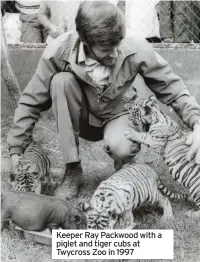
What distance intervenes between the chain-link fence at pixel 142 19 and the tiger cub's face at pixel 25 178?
2.20 m

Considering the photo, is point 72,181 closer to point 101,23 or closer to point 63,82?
point 63,82

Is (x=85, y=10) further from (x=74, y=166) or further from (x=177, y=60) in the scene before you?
(x=177, y=60)

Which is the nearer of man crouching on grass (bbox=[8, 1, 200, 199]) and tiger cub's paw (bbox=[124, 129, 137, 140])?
man crouching on grass (bbox=[8, 1, 200, 199])

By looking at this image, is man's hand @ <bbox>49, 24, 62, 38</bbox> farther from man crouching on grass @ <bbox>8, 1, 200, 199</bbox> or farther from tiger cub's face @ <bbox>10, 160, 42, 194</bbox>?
tiger cub's face @ <bbox>10, 160, 42, 194</bbox>

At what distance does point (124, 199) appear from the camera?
313 centimetres

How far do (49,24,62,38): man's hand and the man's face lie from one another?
215 centimetres

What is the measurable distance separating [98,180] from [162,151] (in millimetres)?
620

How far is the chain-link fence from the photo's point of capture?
18.0 ft

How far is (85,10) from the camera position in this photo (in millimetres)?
3189

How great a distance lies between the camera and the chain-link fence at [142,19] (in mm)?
5473

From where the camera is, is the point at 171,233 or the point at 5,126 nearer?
the point at 171,233

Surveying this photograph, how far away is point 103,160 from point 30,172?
1020 mm

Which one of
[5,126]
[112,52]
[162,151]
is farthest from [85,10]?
[5,126]
